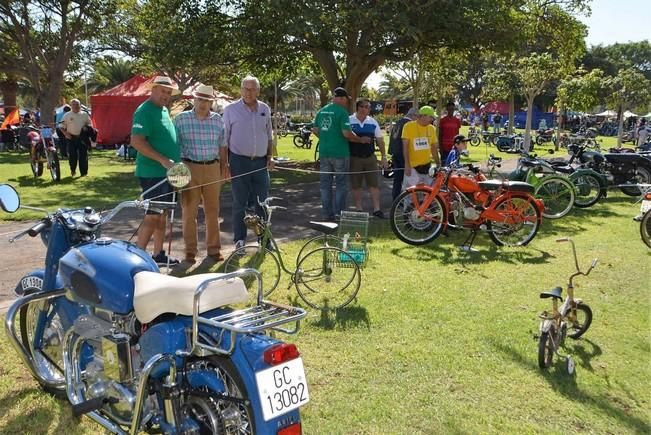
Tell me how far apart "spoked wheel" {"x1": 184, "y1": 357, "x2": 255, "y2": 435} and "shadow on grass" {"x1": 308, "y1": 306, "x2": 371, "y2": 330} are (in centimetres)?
206

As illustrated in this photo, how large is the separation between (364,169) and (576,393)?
5.13 metres

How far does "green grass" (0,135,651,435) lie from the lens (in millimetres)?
3170

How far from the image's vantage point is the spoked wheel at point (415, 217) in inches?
281

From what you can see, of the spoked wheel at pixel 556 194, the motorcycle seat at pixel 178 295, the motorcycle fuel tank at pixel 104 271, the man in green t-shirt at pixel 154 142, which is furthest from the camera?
the spoked wheel at pixel 556 194

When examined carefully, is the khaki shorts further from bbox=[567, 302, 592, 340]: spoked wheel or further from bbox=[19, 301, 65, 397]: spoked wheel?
bbox=[19, 301, 65, 397]: spoked wheel

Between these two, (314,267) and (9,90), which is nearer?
(314,267)

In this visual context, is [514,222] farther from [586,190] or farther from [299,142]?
[299,142]

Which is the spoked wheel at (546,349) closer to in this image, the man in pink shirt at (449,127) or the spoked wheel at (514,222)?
the spoked wheel at (514,222)

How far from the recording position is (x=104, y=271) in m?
2.60

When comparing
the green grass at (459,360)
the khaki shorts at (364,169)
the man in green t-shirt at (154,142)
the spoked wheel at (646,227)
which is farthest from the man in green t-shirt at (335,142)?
the spoked wheel at (646,227)

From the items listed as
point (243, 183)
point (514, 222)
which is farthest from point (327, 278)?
point (514, 222)

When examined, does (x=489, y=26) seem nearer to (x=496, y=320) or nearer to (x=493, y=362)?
(x=496, y=320)

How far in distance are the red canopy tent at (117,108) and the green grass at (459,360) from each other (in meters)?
17.7

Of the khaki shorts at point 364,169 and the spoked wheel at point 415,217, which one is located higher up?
the khaki shorts at point 364,169
